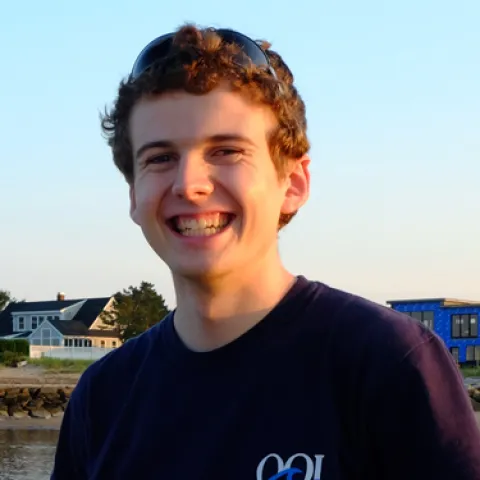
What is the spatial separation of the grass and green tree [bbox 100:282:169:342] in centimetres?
759

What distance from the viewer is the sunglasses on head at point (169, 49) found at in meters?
2.56

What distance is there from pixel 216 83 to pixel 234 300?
58 cm

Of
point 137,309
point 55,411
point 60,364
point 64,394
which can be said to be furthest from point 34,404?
point 137,309

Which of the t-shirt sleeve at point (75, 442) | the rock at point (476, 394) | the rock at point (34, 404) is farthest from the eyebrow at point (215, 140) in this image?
the rock at point (476, 394)

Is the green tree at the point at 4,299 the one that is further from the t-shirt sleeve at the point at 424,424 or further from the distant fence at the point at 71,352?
the t-shirt sleeve at the point at 424,424

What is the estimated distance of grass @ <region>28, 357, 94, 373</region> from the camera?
4650 cm

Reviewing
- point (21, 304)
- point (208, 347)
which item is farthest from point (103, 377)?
point (21, 304)

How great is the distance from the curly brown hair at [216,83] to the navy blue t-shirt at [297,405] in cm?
39

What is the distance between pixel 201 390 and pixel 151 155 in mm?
641

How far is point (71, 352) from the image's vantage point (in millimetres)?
53250

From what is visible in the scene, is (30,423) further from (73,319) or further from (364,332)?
(73,319)

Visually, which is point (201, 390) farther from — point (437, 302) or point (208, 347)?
point (437, 302)

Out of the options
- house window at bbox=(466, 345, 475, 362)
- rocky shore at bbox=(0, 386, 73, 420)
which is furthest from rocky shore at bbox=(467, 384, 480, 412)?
house window at bbox=(466, 345, 475, 362)

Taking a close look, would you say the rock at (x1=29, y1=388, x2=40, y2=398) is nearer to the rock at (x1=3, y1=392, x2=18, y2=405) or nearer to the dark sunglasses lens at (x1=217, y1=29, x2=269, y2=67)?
the rock at (x1=3, y1=392, x2=18, y2=405)
